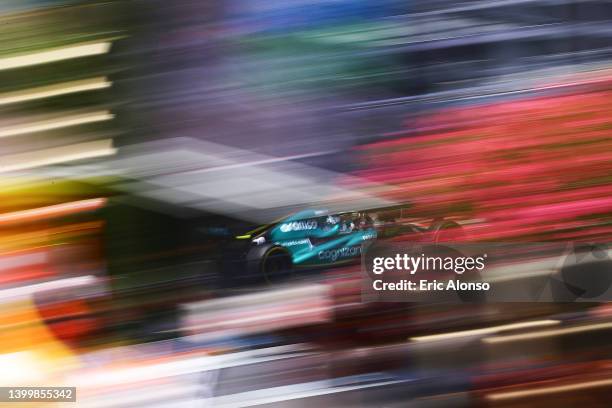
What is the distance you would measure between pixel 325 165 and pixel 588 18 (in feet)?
4.01

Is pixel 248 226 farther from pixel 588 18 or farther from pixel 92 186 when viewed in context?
Result: pixel 588 18

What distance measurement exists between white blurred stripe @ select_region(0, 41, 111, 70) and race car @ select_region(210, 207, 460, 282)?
32.4 inches

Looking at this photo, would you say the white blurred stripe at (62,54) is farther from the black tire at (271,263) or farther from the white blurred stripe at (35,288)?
the black tire at (271,263)

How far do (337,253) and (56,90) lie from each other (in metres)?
1.23

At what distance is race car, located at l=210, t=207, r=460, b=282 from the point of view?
8.45ft

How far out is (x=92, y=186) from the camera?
2.55 metres

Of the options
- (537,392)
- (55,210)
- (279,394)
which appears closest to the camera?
(55,210)

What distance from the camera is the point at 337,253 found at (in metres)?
2.61

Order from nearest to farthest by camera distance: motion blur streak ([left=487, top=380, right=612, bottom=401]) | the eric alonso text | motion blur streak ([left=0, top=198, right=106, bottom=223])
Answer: motion blur streak ([left=0, top=198, right=106, bottom=223]), the eric alonso text, motion blur streak ([left=487, top=380, right=612, bottom=401])

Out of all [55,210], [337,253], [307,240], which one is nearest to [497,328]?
[337,253]

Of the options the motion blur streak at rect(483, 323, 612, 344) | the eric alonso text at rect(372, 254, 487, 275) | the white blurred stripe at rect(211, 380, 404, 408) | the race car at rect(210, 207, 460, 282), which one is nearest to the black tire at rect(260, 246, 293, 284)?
the race car at rect(210, 207, 460, 282)

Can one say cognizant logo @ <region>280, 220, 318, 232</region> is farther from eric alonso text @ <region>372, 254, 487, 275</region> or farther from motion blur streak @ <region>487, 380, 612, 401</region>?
motion blur streak @ <region>487, 380, 612, 401</region>

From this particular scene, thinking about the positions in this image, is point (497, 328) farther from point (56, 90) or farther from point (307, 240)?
point (56, 90)

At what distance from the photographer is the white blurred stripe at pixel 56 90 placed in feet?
8.43
